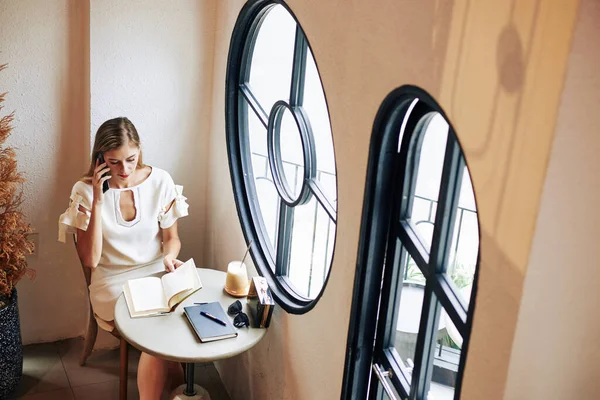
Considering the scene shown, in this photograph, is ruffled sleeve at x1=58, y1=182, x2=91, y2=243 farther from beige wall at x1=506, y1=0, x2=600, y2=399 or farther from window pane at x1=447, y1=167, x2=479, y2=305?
beige wall at x1=506, y1=0, x2=600, y2=399

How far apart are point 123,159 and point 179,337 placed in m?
0.92

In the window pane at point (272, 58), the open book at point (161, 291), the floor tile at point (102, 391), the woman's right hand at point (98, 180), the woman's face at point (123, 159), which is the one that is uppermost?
the window pane at point (272, 58)

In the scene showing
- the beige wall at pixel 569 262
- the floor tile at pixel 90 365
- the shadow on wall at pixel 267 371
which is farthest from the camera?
the floor tile at pixel 90 365

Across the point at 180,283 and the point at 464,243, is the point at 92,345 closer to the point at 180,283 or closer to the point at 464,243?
the point at 180,283

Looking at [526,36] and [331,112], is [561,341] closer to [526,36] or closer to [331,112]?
[526,36]

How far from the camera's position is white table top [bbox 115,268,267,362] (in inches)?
96.0

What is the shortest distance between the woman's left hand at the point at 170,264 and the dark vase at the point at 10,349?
0.78 meters

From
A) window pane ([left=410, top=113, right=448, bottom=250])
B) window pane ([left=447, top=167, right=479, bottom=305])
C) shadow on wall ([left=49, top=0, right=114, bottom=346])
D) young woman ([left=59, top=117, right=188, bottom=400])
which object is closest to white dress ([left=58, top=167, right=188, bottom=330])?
young woman ([left=59, top=117, right=188, bottom=400])

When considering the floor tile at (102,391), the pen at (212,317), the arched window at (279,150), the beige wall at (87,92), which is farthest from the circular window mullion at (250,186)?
the floor tile at (102,391)

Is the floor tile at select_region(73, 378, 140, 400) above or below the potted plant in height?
below

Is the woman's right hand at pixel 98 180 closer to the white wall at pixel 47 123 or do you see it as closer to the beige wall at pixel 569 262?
the white wall at pixel 47 123

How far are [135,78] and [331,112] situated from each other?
5.02 ft

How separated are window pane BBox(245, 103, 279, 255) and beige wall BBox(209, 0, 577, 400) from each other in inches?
40.0

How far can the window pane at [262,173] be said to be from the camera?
11.2 feet
